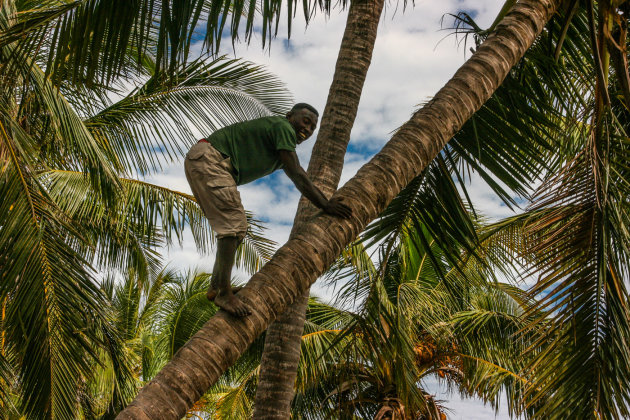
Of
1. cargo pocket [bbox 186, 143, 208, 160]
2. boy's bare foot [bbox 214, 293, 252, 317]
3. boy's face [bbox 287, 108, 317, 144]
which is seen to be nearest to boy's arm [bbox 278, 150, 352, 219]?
boy's face [bbox 287, 108, 317, 144]

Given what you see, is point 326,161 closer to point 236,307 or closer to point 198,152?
point 198,152

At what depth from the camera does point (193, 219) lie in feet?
32.2

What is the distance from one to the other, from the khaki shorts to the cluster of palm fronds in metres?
0.60

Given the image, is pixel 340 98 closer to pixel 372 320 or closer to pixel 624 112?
pixel 372 320

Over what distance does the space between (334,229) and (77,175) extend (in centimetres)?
669

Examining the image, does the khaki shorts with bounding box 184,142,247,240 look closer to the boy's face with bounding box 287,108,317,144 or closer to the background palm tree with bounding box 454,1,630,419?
the boy's face with bounding box 287,108,317,144

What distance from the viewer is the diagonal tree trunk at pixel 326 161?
14.1 ft

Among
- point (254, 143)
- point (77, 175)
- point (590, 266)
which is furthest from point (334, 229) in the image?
point (77, 175)

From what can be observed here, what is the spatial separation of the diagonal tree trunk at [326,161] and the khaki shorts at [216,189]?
1.99 ft

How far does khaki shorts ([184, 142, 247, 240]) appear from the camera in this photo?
11.2 feet

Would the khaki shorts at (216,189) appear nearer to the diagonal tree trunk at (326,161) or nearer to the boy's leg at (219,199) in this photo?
the boy's leg at (219,199)

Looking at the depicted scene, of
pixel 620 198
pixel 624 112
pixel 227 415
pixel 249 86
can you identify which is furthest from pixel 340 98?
pixel 227 415

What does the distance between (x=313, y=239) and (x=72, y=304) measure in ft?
11.4

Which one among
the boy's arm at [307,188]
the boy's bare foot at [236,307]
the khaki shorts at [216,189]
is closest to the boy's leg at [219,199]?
the khaki shorts at [216,189]
